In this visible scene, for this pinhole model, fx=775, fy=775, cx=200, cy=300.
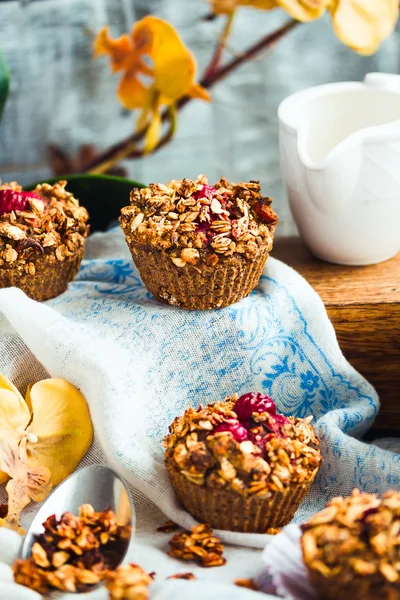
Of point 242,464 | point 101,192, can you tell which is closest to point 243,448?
point 242,464

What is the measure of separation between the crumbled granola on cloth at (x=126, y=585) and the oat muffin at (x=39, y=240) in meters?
0.37

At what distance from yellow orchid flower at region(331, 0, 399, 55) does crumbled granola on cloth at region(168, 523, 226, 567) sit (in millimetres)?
594

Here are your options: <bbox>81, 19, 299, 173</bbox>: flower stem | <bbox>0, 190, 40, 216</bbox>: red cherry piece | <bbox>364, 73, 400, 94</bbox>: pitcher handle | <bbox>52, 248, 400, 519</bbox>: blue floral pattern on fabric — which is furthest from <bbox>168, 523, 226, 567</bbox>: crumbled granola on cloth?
<bbox>81, 19, 299, 173</bbox>: flower stem

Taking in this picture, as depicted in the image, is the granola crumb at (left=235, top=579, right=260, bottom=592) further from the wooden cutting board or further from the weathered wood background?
the weathered wood background

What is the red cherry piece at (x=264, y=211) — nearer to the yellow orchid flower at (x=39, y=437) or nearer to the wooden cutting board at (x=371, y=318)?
the wooden cutting board at (x=371, y=318)

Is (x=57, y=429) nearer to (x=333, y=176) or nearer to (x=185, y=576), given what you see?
(x=185, y=576)

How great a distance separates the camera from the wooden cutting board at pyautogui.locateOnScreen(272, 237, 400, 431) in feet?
2.89

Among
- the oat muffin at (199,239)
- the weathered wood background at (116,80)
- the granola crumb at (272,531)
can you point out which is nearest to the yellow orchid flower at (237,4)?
the weathered wood background at (116,80)

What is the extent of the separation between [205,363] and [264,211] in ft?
0.57

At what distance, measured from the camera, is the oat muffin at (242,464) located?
65cm

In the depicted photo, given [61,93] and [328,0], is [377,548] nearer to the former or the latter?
[328,0]

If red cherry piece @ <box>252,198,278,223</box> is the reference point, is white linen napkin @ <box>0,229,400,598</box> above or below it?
below

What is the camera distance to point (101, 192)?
1.03 metres

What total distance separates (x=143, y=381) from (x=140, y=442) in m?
0.08
